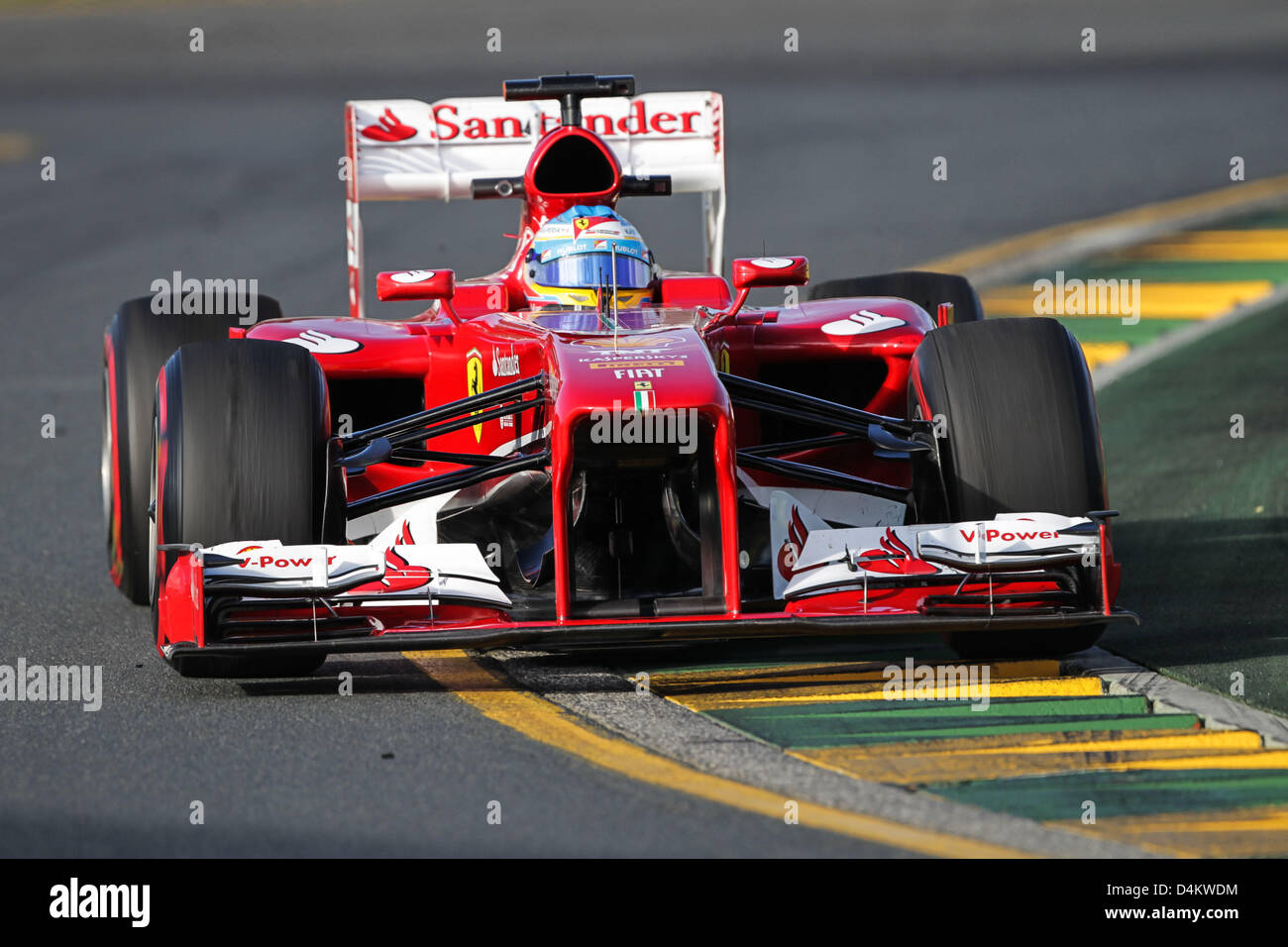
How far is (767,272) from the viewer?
7.68m

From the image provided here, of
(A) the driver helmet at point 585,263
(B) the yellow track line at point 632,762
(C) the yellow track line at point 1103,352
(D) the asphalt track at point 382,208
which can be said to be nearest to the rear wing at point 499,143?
(A) the driver helmet at point 585,263

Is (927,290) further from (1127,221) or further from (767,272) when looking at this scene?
(1127,221)

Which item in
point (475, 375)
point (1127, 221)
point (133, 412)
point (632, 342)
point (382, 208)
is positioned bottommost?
point (133, 412)

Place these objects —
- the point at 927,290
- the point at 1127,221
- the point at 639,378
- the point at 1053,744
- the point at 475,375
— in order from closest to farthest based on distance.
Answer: the point at 1053,744 → the point at 639,378 → the point at 475,375 → the point at 927,290 → the point at 1127,221

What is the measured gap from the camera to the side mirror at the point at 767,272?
767 centimetres

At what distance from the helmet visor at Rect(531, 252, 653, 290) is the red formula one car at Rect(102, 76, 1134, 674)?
13 millimetres

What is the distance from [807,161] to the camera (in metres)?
22.0

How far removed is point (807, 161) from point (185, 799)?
17296 millimetres

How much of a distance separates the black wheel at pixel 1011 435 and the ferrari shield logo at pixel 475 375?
1.76 m

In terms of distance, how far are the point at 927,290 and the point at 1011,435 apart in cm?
305

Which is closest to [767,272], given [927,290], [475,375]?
[475,375]

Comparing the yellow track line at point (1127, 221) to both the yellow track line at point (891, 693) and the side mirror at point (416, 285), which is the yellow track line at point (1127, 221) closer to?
the side mirror at point (416, 285)

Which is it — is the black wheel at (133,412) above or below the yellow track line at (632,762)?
above
